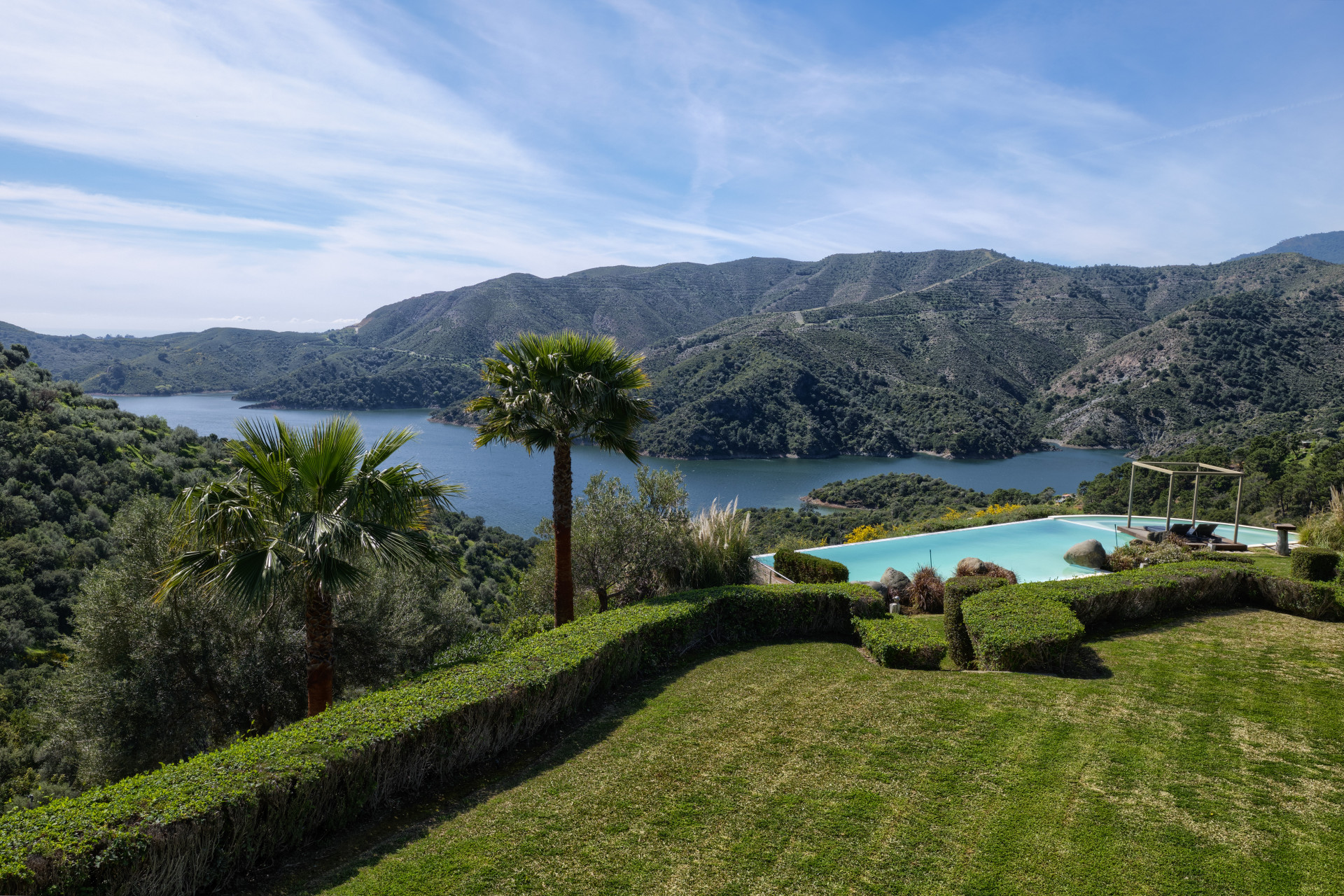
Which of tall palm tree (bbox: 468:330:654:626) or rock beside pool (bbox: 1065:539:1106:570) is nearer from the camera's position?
tall palm tree (bbox: 468:330:654:626)

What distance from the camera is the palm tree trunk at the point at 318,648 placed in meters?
5.68

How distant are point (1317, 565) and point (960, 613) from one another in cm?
481

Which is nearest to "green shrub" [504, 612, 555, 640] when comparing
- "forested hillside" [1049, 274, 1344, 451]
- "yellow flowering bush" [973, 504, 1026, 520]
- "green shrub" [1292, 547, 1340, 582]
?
"green shrub" [1292, 547, 1340, 582]

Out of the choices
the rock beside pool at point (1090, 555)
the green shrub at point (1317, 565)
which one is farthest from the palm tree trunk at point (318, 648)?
the rock beside pool at point (1090, 555)

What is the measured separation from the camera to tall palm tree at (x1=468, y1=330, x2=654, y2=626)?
8.67 m

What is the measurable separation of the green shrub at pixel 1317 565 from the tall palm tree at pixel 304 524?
10.3 m

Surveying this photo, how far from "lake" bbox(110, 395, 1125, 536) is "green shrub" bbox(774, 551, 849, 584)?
130ft

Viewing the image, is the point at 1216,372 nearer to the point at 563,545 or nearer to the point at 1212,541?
the point at 1212,541

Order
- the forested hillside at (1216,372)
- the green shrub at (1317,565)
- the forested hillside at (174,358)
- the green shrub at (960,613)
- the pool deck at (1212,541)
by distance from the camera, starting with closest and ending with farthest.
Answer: the green shrub at (960,613) < the green shrub at (1317,565) < the pool deck at (1212,541) < the forested hillside at (1216,372) < the forested hillside at (174,358)

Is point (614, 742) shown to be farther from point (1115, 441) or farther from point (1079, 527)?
point (1115, 441)

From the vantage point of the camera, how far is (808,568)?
1109 centimetres

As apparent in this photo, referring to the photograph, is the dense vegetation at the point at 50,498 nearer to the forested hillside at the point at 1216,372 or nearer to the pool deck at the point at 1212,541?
the pool deck at the point at 1212,541

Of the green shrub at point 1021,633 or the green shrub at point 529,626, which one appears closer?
the green shrub at point 1021,633

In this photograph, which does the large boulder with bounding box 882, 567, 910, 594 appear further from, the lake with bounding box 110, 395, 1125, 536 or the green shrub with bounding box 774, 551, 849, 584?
the lake with bounding box 110, 395, 1125, 536
